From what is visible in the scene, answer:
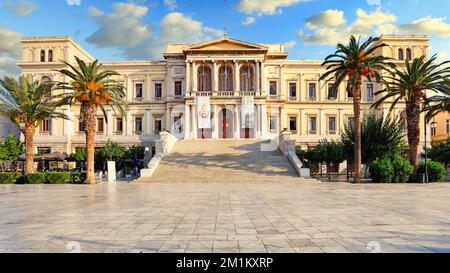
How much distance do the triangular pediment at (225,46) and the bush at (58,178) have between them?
25793 millimetres

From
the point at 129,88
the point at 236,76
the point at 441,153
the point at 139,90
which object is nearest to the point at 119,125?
the point at 129,88

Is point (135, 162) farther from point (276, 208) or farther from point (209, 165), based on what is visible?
point (276, 208)

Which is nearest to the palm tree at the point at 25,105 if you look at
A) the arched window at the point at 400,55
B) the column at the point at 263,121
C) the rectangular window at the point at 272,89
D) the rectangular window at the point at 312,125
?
the column at the point at 263,121

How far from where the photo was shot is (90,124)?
27.5 metres

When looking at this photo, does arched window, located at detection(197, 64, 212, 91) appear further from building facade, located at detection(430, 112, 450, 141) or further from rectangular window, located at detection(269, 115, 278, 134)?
building facade, located at detection(430, 112, 450, 141)

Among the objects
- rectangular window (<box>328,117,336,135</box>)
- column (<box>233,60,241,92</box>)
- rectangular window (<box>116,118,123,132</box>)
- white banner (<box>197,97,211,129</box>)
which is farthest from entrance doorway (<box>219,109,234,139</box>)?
rectangular window (<box>328,117,336,135</box>)

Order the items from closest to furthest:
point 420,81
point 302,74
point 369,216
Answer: point 369,216 → point 420,81 → point 302,74

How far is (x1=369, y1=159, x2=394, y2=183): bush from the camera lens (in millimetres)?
25625

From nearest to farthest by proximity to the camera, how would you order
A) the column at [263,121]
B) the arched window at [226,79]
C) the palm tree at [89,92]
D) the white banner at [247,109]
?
the palm tree at [89,92] → the white banner at [247,109] → the column at [263,121] → the arched window at [226,79]

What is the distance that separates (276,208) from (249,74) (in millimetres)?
38158

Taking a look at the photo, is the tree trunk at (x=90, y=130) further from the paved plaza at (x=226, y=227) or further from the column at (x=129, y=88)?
the column at (x=129, y=88)

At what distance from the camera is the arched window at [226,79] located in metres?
48.9

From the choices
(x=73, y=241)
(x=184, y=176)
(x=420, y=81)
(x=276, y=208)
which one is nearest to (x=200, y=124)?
(x=184, y=176)

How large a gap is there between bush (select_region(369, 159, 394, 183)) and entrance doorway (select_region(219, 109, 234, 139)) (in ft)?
80.7
